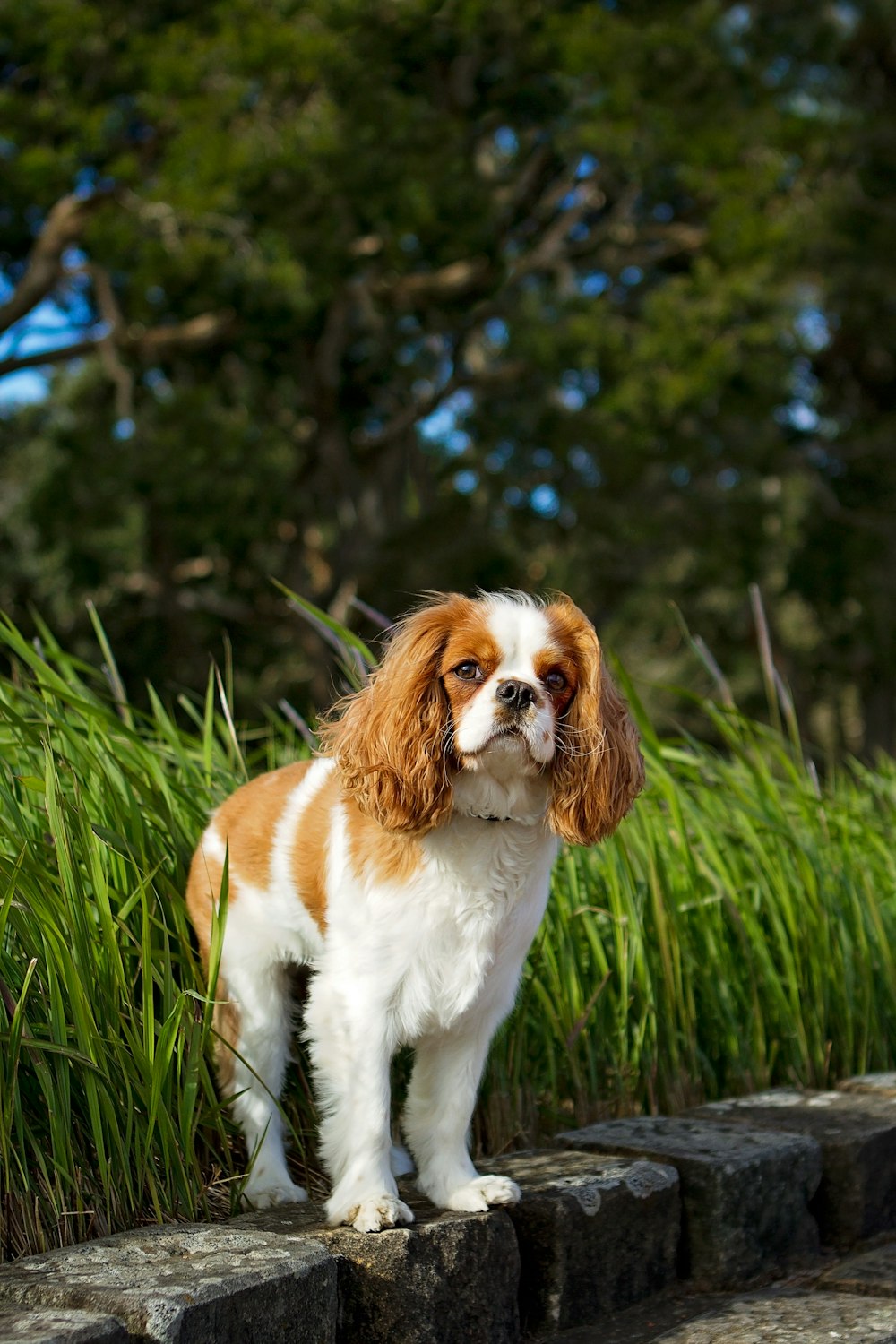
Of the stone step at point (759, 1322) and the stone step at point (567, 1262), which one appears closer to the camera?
the stone step at point (567, 1262)

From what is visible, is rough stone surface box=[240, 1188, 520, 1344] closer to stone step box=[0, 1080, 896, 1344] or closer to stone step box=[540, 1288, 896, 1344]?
stone step box=[0, 1080, 896, 1344]

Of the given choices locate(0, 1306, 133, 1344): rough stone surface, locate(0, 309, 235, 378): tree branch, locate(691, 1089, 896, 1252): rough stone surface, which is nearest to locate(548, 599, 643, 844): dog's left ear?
locate(691, 1089, 896, 1252): rough stone surface

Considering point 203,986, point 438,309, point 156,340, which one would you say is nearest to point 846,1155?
point 203,986

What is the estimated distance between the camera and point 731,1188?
10.2 ft

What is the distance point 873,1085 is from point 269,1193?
1.83 meters

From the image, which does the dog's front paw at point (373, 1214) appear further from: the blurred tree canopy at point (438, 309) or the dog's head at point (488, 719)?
the blurred tree canopy at point (438, 309)

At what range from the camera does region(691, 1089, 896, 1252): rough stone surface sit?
11.3 feet

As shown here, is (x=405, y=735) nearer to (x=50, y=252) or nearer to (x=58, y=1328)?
(x=58, y=1328)

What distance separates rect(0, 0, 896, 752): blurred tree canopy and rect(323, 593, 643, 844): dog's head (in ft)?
37.0

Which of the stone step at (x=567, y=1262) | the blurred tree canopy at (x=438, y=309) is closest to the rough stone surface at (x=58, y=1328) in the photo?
the stone step at (x=567, y=1262)

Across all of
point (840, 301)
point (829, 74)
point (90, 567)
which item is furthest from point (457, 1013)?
point (829, 74)

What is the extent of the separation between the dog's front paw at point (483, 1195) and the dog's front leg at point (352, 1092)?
123 millimetres

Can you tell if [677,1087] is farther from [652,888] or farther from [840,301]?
[840,301]

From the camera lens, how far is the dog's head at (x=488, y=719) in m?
2.73
